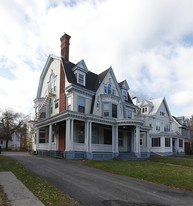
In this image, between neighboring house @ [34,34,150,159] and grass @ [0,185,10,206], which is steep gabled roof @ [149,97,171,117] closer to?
neighboring house @ [34,34,150,159]

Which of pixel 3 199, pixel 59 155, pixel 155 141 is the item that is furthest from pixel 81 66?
pixel 155 141

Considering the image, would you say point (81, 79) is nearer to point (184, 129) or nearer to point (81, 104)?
point (81, 104)

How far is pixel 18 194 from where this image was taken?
248 inches

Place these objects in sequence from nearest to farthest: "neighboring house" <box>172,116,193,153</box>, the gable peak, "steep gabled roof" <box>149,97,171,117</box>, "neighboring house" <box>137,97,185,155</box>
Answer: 1. the gable peak
2. "neighboring house" <box>137,97,185,155</box>
3. "steep gabled roof" <box>149,97,171,117</box>
4. "neighboring house" <box>172,116,193,153</box>

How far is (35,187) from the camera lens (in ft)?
24.2

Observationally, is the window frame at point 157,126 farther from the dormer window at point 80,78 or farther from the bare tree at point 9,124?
the bare tree at point 9,124

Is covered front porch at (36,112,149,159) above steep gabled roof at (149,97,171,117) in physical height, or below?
below

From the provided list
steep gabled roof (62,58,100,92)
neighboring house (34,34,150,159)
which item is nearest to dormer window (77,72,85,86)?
neighboring house (34,34,150,159)

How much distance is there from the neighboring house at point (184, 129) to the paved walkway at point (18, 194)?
40.1 metres

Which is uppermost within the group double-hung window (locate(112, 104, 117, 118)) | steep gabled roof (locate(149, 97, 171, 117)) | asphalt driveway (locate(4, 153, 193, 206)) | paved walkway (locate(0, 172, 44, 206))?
steep gabled roof (locate(149, 97, 171, 117))

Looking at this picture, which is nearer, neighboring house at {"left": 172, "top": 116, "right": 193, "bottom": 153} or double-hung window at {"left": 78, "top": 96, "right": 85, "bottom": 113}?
double-hung window at {"left": 78, "top": 96, "right": 85, "bottom": 113}

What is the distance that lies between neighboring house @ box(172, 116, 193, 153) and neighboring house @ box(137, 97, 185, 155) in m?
4.83

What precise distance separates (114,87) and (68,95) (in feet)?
23.7

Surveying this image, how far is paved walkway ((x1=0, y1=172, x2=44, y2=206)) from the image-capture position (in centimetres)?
550
